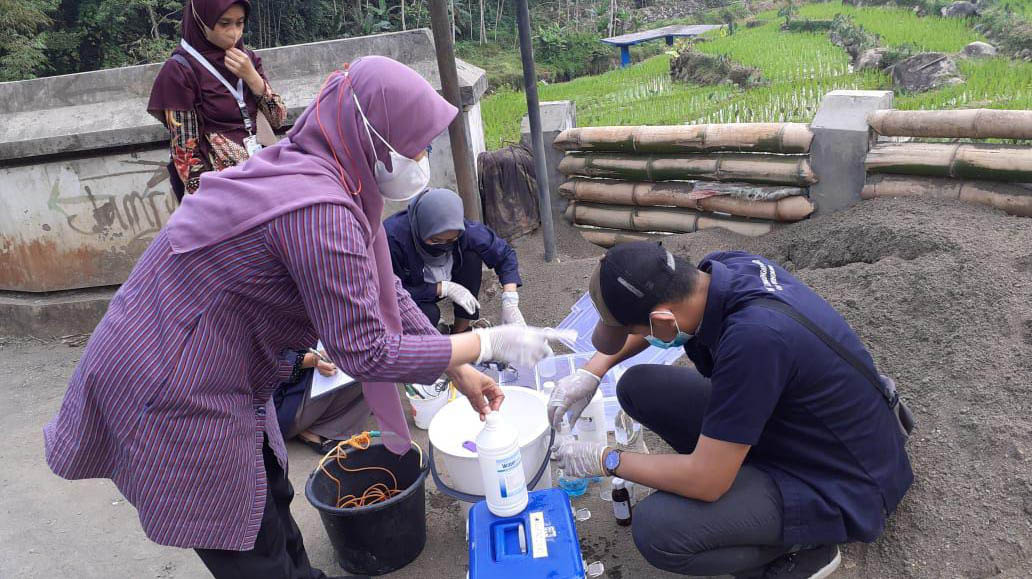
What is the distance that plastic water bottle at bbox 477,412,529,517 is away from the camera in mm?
2225

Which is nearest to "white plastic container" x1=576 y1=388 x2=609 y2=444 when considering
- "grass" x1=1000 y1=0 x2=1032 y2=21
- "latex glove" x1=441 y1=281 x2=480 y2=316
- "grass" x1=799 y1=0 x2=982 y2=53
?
"latex glove" x1=441 y1=281 x2=480 y2=316

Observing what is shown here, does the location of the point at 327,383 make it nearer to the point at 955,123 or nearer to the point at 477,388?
the point at 477,388

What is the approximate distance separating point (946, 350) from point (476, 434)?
1893 millimetres

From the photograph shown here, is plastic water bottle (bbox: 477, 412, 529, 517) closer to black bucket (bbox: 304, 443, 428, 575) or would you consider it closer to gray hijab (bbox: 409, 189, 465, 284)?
black bucket (bbox: 304, 443, 428, 575)

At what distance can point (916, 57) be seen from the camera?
28.7 ft

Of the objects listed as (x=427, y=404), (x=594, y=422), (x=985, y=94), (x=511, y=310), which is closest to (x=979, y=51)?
(x=985, y=94)

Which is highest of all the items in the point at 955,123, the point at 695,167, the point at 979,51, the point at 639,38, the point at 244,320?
the point at 244,320

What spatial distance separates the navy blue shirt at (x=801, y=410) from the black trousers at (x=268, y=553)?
1301 mm

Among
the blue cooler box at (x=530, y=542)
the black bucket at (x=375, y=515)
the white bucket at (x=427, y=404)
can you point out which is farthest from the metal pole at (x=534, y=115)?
the blue cooler box at (x=530, y=542)

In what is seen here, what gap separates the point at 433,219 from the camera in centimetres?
386

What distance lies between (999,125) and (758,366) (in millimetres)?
2857

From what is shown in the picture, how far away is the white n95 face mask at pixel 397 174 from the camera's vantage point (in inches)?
70.6

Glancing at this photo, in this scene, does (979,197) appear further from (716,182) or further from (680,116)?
(680,116)

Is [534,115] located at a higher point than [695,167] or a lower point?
higher
